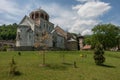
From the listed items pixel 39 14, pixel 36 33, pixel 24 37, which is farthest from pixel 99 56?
pixel 39 14

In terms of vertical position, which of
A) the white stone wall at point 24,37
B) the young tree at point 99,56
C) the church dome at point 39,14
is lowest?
the young tree at point 99,56

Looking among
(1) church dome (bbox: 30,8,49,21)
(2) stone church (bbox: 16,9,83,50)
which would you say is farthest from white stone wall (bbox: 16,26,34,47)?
(1) church dome (bbox: 30,8,49,21)

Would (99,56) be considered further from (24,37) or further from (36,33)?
(24,37)

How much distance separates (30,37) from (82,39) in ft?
134

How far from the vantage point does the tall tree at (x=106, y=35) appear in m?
84.8

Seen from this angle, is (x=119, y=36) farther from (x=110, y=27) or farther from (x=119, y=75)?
(x=119, y=75)

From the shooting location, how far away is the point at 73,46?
92.3 meters

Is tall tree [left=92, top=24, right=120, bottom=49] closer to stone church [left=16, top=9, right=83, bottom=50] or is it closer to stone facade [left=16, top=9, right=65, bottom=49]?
stone church [left=16, top=9, right=83, bottom=50]

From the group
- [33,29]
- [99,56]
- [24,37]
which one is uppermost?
[33,29]

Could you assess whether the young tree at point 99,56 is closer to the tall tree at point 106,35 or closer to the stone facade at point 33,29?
the stone facade at point 33,29

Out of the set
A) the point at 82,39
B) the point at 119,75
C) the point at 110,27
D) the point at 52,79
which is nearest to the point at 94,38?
the point at 110,27

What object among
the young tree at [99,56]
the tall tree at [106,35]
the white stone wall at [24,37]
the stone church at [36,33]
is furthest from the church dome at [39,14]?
the young tree at [99,56]

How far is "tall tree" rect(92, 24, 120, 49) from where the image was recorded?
84812mm

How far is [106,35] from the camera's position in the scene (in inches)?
3391
